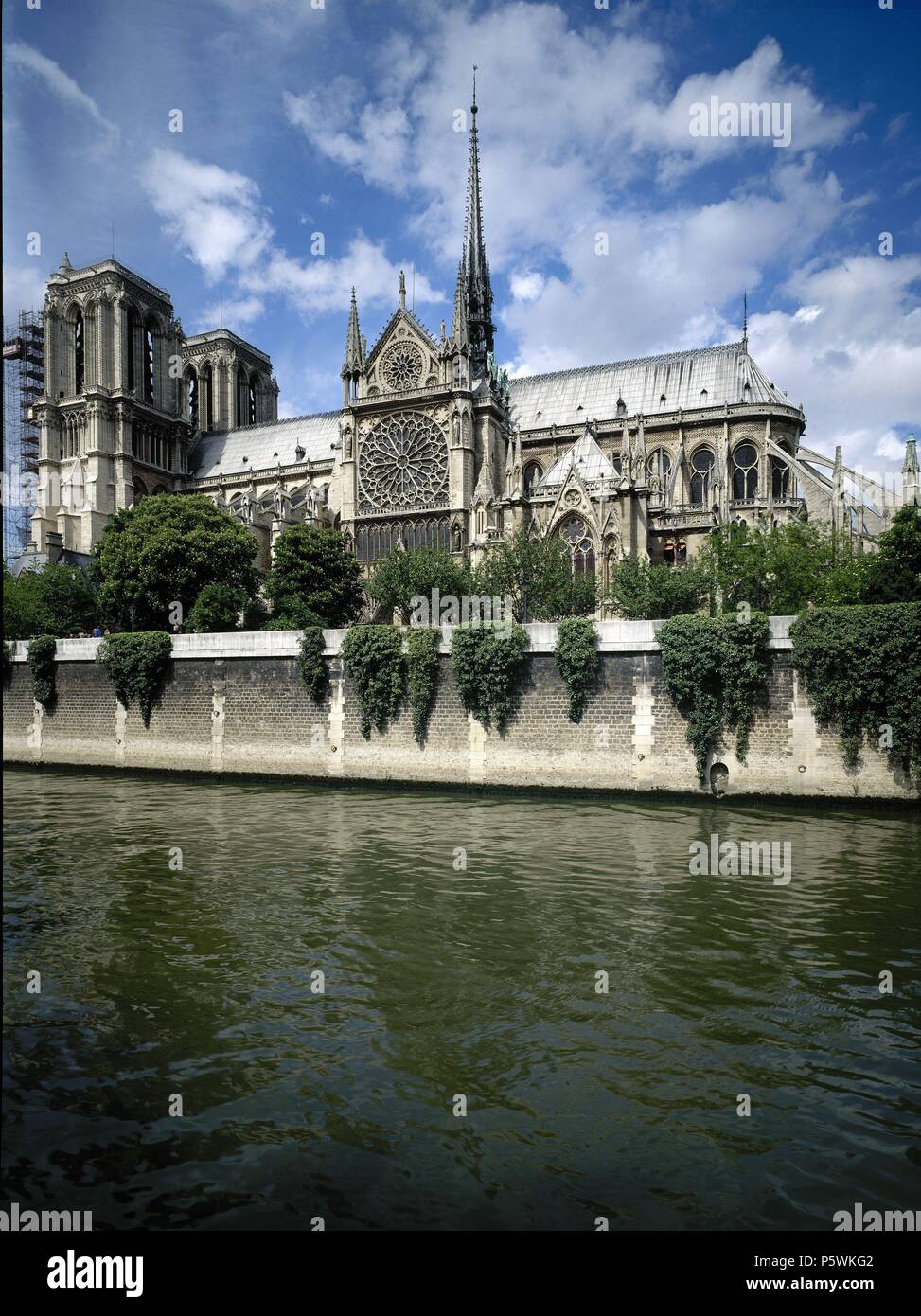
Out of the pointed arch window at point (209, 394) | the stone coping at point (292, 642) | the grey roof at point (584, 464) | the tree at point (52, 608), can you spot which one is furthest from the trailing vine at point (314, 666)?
the pointed arch window at point (209, 394)

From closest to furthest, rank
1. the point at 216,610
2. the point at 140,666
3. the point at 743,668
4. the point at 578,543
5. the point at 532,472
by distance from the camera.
→ the point at 743,668
the point at 140,666
the point at 216,610
the point at 578,543
the point at 532,472

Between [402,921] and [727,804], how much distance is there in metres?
12.9

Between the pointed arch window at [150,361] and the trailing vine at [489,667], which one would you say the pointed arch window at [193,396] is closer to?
the pointed arch window at [150,361]

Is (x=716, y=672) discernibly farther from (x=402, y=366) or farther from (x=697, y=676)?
(x=402, y=366)

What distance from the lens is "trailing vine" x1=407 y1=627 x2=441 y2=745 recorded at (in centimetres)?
2564

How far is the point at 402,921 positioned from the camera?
37.1 feet

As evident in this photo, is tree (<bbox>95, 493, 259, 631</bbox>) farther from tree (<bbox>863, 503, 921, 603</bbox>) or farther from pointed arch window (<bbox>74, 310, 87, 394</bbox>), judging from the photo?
pointed arch window (<bbox>74, 310, 87, 394</bbox>)

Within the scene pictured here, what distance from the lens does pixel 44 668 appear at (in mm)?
32469

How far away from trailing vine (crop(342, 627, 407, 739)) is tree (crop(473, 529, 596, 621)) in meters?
11.0

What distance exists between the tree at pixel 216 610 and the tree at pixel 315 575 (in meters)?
4.55

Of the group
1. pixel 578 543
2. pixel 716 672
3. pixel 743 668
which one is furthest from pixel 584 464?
pixel 743 668

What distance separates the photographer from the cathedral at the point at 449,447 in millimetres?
43750

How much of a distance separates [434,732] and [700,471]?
33358 mm

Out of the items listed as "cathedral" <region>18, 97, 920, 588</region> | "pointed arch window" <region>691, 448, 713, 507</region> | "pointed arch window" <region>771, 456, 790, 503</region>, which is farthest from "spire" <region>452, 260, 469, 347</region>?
"pointed arch window" <region>771, 456, 790, 503</region>
